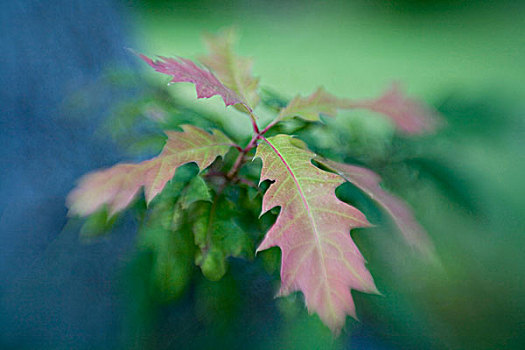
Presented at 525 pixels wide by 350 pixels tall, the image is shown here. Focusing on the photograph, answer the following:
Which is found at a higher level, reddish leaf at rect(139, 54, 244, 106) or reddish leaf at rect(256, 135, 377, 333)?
reddish leaf at rect(139, 54, 244, 106)

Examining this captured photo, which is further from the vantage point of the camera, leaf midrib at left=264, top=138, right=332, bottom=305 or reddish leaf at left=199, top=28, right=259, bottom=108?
reddish leaf at left=199, top=28, right=259, bottom=108

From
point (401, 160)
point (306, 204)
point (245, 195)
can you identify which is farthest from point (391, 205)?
point (401, 160)

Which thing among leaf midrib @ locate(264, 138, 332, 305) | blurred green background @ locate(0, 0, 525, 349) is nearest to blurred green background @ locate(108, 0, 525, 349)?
blurred green background @ locate(0, 0, 525, 349)

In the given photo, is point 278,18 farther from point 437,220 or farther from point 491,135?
point 491,135

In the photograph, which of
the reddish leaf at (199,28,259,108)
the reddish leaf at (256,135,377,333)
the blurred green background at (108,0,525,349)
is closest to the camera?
the reddish leaf at (256,135,377,333)

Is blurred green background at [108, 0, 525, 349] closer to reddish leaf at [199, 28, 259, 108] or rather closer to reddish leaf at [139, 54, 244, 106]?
reddish leaf at [199, 28, 259, 108]

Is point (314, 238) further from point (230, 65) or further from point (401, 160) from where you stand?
point (401, 160)

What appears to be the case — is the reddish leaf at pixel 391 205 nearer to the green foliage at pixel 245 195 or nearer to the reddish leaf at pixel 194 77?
the green foliage at pixel 245 195
